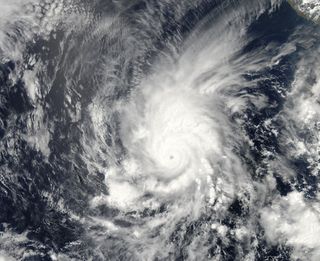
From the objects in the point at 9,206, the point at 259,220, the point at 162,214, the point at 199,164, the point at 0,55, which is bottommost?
the point at 9,206

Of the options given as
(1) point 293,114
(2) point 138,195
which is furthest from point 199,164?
(1) point 293,114

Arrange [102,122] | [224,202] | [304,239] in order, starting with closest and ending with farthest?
[304,239], [224,202], [102,122]

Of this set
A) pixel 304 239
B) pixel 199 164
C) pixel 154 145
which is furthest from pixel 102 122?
pixel 304 239

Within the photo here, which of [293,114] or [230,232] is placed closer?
[230,232]

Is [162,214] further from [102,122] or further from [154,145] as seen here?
[102,122]

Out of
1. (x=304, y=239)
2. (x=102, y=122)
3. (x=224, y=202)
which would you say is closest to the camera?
(x=304, y=239)

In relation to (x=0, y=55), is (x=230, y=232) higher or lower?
lower

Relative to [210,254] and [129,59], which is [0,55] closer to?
[129,59]
